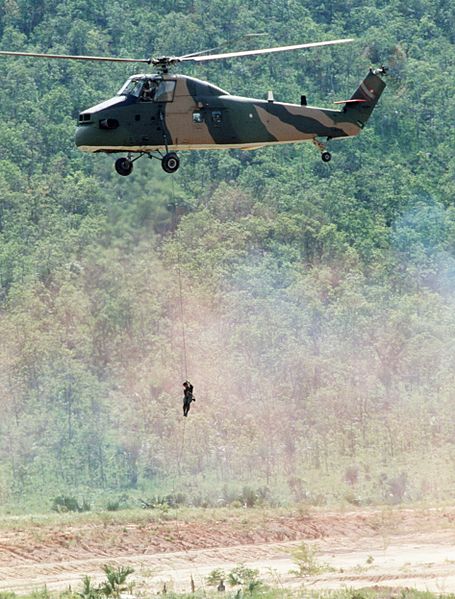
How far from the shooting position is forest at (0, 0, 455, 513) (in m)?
49.6

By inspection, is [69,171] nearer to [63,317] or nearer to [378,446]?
[63,317]

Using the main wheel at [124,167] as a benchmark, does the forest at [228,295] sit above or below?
above

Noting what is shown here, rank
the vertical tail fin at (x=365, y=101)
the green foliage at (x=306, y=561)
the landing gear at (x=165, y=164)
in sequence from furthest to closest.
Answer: the vertical tail fin at (x=365, y=101) < the green foliage at (x=306, y=561) < the landing gear at (x=165, y=164)

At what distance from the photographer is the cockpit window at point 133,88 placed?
33.3 metres

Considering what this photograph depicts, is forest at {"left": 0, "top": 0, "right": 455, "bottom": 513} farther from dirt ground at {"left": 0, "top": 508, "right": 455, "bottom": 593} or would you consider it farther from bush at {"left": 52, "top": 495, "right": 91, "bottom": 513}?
dirt ground at {"left": 0, "top": 508, "right": 455, "bottom": 593}

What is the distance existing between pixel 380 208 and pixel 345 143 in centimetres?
506

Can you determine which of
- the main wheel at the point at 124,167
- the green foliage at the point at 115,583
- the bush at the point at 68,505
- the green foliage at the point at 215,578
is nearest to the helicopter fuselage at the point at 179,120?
the main wheel at the point at 124,167

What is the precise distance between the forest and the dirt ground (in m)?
4.44

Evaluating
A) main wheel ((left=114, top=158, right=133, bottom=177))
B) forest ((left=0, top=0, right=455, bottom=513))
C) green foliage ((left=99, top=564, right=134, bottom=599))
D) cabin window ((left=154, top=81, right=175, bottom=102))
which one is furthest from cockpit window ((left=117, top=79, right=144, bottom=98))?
green foliage ((left=99, top=564, right=134, bottom=599))

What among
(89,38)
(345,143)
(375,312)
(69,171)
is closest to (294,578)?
(375,312)

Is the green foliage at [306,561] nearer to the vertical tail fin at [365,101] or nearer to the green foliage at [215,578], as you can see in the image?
the green foliage at [215,578]

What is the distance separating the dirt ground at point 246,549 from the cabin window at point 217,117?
8.82 metres

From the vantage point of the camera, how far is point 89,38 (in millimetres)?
72188

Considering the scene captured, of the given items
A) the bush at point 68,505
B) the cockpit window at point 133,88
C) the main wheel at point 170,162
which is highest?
the cockpit window at point 133,88
